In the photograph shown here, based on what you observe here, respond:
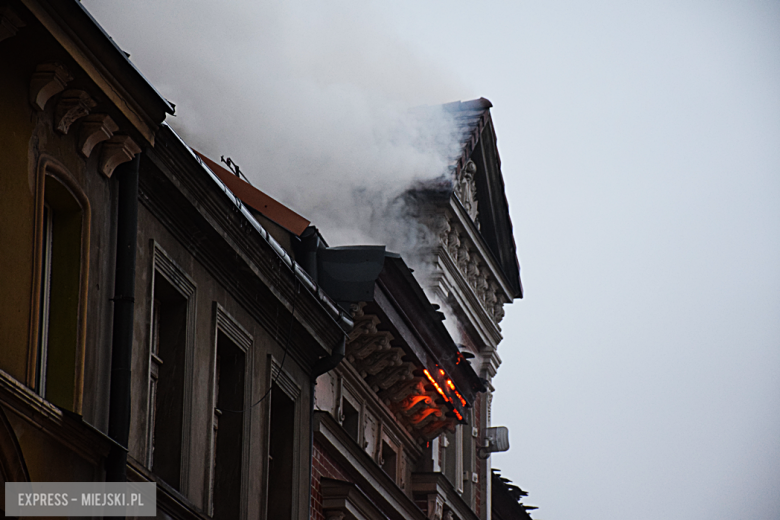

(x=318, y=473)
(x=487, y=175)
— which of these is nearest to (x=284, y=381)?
(x=318, y=473)

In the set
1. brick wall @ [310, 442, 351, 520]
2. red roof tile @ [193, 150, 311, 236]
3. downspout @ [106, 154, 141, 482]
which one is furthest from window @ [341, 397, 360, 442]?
downspout @ [106, 154, 141, 482]

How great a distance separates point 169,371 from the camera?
42.1 feet

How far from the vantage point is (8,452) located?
9.25 meters

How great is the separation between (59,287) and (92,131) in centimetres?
127

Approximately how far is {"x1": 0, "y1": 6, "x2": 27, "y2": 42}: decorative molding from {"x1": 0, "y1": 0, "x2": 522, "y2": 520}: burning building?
0.05ft

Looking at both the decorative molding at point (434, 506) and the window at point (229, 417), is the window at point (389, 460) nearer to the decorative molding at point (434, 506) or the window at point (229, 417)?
the decorative molding at point (434, 506)

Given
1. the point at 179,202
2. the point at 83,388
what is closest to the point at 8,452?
the point at 83,388

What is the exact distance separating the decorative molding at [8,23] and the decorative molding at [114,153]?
1700mm

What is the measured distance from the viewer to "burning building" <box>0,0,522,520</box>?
10.0 metres

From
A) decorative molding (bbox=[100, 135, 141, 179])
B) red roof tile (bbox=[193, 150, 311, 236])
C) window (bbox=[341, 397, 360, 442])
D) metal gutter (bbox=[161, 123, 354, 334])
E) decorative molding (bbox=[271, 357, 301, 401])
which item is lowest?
decorative molding (bbox=[271, 357, 301, 401])

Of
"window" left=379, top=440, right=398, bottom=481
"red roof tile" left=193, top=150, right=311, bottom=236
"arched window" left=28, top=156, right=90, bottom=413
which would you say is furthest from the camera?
"window" left=379, top=440, right=398, bottom=481

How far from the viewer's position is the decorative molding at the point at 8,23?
31.6 feet

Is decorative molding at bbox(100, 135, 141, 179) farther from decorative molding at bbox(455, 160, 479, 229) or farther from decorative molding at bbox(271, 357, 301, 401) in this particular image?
decorative molding at bbox(455, 160, 479, 229)

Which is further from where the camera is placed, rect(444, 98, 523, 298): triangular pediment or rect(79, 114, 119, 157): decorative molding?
rect(444, 98, 523, 298): triangular pediment
